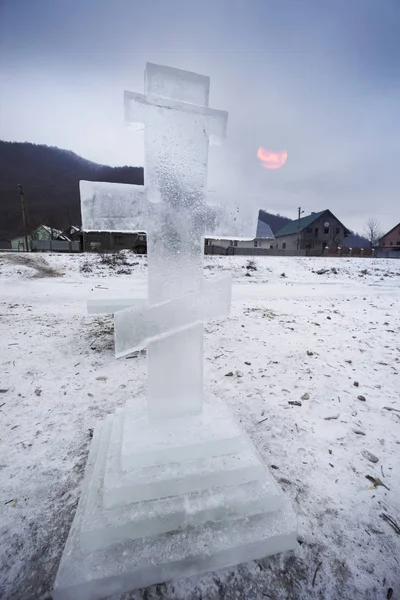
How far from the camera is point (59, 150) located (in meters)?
147

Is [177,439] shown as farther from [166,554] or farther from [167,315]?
[167,315]

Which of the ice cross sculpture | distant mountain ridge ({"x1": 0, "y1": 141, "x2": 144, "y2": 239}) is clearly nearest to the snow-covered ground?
the ice cross sculpture

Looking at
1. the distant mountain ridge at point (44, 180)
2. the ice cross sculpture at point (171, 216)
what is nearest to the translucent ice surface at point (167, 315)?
the ice cross sculpture at point (171, 216)

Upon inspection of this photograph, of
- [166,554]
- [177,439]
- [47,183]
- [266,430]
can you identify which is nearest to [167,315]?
[177,439]

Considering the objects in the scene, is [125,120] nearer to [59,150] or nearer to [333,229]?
[333,229]

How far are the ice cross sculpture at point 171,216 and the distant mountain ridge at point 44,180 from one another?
65785 millimetres

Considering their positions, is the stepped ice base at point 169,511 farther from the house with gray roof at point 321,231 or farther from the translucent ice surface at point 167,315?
the house with gray roof at point 321,231

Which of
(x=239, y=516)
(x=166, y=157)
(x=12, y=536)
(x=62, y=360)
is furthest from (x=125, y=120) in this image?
(x=62, y=360)

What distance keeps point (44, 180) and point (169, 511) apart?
134 m

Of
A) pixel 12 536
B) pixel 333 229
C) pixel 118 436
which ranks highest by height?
pixel 333 229

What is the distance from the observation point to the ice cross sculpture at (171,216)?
4.90 ft

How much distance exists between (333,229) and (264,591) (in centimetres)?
4854

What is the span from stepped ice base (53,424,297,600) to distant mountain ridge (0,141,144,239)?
218ft

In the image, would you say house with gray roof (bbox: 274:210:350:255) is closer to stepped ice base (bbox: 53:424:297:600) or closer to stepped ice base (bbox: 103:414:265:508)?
stepped ice base (bbox: 103:414:265:508)
